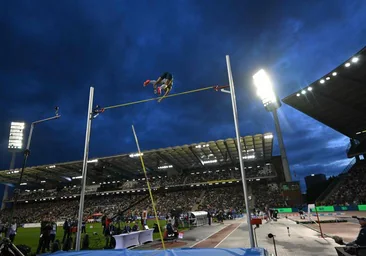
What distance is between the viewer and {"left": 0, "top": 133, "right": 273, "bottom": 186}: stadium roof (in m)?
38.9

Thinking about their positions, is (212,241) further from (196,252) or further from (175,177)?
(175,177)

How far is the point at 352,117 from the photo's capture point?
33344mm

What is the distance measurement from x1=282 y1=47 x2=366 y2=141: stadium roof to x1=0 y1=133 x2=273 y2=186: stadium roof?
287 inches

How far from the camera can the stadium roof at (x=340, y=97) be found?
23427 mm

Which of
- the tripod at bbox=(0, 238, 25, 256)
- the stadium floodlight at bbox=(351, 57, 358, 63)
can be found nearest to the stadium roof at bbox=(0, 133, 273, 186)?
the stadium floodlight at bbox=(351, 57, 358, 63)

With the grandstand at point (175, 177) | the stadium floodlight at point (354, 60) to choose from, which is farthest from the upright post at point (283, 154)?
the stadium floodlight at point (354, 60)

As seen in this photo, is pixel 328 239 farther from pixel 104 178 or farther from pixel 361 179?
pixel 104 178

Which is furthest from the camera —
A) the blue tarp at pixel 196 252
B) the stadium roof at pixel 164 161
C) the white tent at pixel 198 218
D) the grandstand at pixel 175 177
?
the grandstand at pixel 175 177

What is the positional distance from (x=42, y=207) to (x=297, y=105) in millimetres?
56558

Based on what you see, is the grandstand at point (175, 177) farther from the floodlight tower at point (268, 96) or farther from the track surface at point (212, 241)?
the track surface at point (212, 241)

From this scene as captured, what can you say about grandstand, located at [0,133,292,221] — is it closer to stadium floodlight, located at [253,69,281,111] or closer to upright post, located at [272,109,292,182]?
upright post, located at [272,109,292,182]

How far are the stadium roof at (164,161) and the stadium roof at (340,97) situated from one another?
7.29 m

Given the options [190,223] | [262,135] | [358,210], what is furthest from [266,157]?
[190,223]

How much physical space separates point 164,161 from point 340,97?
31.2 m
